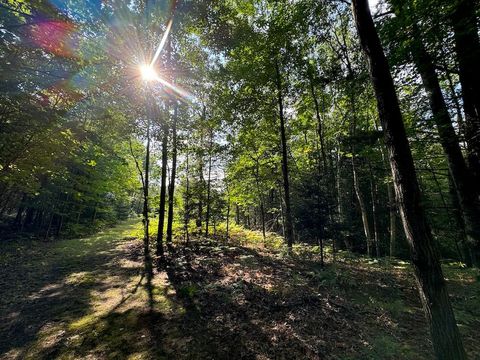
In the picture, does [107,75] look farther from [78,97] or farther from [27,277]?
[27,277]

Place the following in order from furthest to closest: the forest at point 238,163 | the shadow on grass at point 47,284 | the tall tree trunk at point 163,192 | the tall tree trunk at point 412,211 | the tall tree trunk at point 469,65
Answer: the tall tree trunk at point 163,192 → the shadow on grass at point 47,284 → the forest at point 238,163 → the tall tree trunk at point 469,65 → the tall tree trunk at point 412,211

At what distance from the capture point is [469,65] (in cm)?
501

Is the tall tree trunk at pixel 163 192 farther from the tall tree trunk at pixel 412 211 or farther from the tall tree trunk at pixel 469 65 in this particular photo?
the tall tree trunk at pixel 469 65

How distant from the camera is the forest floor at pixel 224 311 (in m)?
4.16

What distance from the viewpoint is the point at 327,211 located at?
873 cm

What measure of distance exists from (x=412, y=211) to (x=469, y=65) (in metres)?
4.03

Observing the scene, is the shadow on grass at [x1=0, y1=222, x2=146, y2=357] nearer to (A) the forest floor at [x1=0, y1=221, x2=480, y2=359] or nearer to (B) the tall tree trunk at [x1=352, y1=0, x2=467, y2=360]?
(A) the forest floor at [x1=0, y1=221, x2=480, y2=359]

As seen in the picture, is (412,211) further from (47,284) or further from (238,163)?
(238,163)

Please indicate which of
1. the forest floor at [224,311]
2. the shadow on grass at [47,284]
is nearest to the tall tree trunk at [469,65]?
the forest floor at [224,311]

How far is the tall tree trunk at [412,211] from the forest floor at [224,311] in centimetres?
108

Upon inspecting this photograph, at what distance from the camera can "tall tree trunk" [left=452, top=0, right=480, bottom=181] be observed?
150 inches

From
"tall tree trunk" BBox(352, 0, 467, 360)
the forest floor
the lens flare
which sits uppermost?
the lens flare

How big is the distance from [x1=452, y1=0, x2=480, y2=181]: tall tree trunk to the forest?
4 cm

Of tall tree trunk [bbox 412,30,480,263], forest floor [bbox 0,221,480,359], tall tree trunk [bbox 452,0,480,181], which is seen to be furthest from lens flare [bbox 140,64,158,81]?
tall tree trunk [bbox 452,0,480,181]
